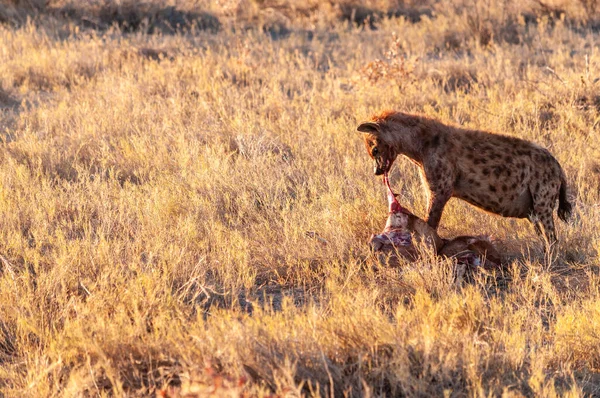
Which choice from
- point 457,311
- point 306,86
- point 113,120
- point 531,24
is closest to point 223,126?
point 113,120

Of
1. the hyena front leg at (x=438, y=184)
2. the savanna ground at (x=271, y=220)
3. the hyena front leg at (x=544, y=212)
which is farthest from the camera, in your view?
the hyena front leg at (x=544, y=212)

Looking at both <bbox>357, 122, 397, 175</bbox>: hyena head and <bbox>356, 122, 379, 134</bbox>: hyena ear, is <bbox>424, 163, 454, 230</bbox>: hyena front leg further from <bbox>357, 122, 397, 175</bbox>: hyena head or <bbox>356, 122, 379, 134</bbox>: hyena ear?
<bbox>356, 122, 379, 134</bbox>: hyena ear

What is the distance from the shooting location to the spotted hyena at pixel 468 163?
218 inches

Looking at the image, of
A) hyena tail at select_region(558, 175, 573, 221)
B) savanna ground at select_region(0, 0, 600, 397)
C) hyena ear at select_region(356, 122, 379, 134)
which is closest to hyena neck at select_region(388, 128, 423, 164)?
hyena ear at select_region(356, 122, 379, 134)

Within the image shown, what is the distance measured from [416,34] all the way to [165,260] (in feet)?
30.1

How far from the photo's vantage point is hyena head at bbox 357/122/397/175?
18.0ft

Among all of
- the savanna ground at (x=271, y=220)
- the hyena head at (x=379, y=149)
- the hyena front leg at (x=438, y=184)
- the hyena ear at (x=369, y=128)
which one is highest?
the hyena ear at (x=369, y=128)

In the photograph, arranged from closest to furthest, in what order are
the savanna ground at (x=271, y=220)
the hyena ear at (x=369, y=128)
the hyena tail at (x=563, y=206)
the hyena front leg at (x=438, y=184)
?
the savanna ground at (x=271, y=220), the hyena ear at (x=369, y=128), the hyena front leg at (x=438, y=184), the hyena tail at (x=563, y=206)

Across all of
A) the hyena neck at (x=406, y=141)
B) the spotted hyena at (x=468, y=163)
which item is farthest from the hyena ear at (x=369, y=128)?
the hyena neck at (x=406, y=141)

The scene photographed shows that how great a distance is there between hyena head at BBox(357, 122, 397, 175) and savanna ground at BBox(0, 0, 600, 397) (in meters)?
0.64

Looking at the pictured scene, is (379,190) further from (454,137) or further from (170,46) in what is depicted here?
(170,46)

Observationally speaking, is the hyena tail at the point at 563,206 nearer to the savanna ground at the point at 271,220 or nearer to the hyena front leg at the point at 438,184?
the savanna ground at the point at 271,220

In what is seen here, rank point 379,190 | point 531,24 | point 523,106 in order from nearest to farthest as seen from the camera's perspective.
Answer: point 379,190
point 523,106
point 531,24

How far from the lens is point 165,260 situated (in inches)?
221
